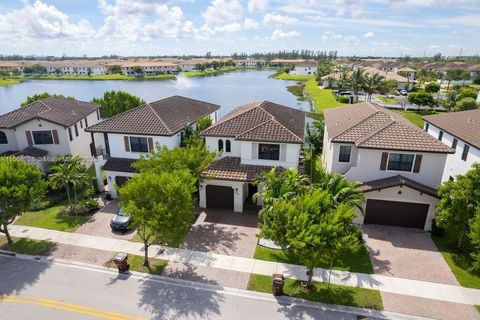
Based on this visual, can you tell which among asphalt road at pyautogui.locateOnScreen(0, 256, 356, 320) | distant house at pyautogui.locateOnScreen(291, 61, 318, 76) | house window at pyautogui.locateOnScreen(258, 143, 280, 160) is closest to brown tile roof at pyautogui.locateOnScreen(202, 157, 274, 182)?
house window at pyautogui.locateOnScreen(258, 143, 280, 160)

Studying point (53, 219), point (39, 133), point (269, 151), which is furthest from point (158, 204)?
point (39, 133)

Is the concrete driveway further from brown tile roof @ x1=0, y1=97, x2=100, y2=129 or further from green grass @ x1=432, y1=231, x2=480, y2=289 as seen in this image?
green grass @ x1=432, y1=231, x2=480, y2=289

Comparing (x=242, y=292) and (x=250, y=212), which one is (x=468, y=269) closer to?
(x=242, y=292)

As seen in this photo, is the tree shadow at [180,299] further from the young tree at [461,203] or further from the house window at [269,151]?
the young tree at [461,203]

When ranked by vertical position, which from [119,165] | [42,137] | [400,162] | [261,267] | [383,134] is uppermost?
[383,134]

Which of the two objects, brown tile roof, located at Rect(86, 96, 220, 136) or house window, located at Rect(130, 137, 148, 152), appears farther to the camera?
house window, located at Rect(130, 137, 148, 152)

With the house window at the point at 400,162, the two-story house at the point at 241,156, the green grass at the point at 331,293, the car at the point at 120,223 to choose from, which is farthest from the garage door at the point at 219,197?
the house window at the point at 400,162

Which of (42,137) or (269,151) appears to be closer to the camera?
(269,151)

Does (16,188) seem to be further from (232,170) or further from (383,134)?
(383,134)
